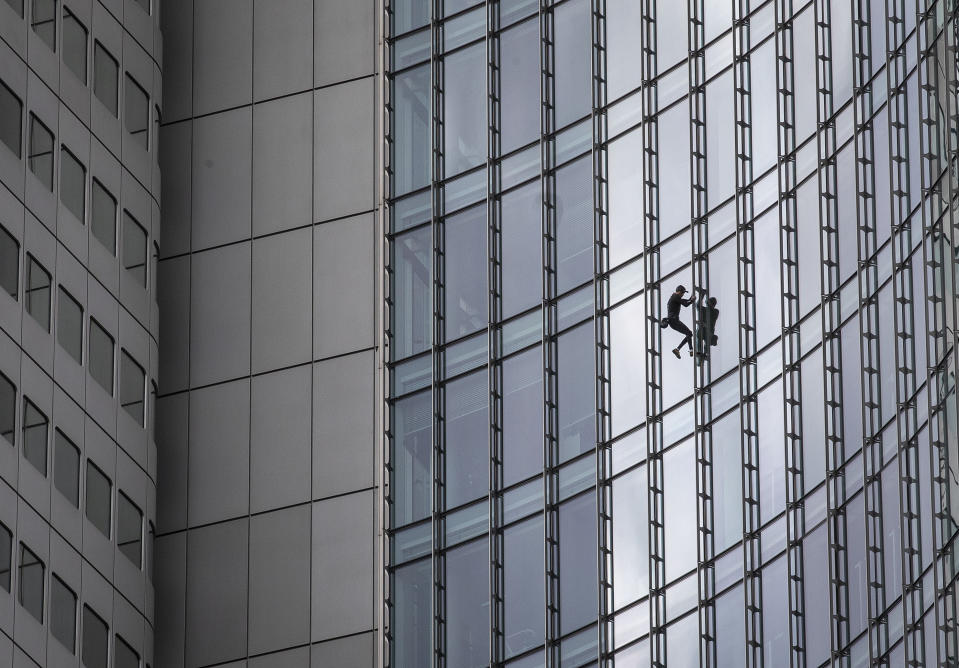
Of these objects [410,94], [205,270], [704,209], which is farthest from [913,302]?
[205,270]

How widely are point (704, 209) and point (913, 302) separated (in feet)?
13.9

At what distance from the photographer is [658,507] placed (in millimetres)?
37250

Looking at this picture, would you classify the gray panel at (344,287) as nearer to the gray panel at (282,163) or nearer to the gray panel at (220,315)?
the gray panel at (282,163)

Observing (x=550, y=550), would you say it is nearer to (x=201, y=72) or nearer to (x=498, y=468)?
(x=498, y=468)

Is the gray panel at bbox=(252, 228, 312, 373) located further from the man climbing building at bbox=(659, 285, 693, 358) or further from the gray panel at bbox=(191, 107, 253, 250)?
the man climbing building at bbox=(659, 285, 693, 358)

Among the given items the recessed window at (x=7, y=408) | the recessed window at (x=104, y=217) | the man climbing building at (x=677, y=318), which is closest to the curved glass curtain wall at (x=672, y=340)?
the man climbing building at (x=677, y=318)

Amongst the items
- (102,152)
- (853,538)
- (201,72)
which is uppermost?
(201,72)

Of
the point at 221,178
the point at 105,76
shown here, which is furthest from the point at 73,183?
the point at 221,178

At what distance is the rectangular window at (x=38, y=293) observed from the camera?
38.0 metres

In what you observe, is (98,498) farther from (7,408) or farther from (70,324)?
(70,324)

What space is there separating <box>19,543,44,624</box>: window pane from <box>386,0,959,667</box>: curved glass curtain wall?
6502 millimetres

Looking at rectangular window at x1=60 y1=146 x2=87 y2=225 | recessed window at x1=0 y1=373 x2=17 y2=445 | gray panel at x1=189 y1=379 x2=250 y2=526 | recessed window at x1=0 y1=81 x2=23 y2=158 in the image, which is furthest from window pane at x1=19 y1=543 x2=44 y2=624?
recessed window at x1=0 y1=81 x2=23 y2=158

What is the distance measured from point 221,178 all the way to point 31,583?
990 centimetres

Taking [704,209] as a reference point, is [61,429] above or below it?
below
